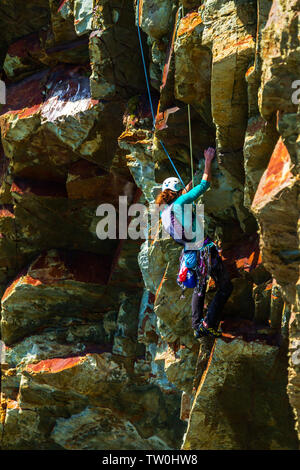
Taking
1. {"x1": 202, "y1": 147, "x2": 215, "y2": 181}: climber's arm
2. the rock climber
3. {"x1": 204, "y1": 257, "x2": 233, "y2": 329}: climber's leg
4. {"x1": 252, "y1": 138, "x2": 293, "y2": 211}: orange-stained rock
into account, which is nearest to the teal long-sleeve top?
the rock climber

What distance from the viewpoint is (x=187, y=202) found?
8828mm

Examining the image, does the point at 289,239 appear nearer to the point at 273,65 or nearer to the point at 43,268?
the point at 273,65

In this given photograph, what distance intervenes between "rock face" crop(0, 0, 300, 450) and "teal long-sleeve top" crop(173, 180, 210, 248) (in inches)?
23.3

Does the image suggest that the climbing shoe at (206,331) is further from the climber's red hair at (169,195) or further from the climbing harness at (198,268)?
the climber's red hair at (169,195)

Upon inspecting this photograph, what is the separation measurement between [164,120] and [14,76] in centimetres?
639

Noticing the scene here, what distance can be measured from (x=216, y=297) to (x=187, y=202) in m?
1.58

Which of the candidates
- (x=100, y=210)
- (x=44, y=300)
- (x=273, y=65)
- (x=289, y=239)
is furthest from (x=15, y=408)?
(x=273, y=65)

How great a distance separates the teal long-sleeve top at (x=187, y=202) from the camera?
8797mm

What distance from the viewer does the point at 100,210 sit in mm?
14141

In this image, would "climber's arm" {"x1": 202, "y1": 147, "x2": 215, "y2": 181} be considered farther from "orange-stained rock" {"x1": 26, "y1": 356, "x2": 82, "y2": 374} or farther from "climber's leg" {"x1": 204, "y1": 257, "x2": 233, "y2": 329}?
"orange-stained rock" {"x1": 26, "y1": 356, "x2": 82, "y2": 374}

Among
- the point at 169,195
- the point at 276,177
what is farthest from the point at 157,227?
the point at 276,177

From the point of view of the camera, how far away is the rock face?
7.61m

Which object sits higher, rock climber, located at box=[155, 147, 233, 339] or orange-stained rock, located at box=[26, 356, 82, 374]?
rock climber, located at box=[155, 147, 233, 339]

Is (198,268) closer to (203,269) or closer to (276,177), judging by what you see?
(203,269)
